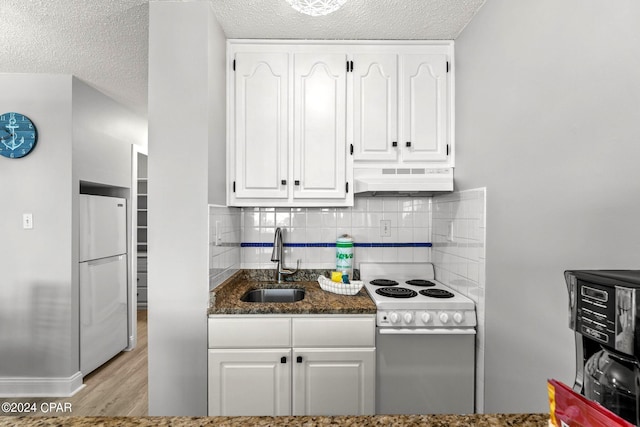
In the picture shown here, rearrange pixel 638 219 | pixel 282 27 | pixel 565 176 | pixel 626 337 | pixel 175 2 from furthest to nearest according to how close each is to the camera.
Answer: pixel 282 27 → pixel 175 2 → pixel 565 176 → pixel 638 219 → pixel 626 337

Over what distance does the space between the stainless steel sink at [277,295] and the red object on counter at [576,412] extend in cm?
182

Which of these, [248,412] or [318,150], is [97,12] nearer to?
[318,150]

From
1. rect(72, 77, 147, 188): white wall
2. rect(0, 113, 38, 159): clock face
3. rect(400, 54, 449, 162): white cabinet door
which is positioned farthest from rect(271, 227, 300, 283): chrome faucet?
rect(0, 113, 38, 159): clock face

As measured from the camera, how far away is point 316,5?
1365 mm

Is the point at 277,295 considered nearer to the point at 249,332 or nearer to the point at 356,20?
the point at 249,332

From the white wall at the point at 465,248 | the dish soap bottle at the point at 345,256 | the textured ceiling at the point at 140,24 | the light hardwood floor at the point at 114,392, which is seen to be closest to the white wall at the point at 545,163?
the white wall at the point at 465,248

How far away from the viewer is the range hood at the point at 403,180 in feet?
6.89

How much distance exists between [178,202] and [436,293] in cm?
158

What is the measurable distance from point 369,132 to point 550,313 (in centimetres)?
140

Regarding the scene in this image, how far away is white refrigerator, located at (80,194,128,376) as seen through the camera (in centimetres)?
273

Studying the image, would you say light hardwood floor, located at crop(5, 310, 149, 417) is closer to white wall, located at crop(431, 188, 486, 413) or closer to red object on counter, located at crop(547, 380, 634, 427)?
white wall, located at crop(431, 188, 486, 413)

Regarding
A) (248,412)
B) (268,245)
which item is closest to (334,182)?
(268,245)

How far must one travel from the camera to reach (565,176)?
1149 millimetres

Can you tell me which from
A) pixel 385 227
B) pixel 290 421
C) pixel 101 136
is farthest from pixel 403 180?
pixel 101 136
